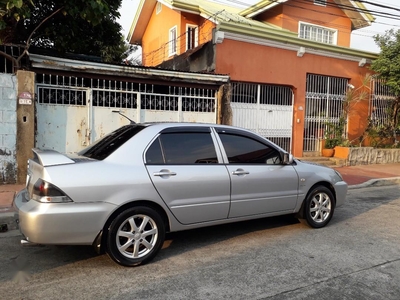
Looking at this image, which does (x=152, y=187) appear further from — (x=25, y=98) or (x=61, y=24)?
(x=61, y=24)

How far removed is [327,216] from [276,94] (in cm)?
784

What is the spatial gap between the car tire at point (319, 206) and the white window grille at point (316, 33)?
12299mm

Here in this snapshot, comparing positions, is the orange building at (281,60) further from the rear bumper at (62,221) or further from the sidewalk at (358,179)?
the rear bumper at (62,221)

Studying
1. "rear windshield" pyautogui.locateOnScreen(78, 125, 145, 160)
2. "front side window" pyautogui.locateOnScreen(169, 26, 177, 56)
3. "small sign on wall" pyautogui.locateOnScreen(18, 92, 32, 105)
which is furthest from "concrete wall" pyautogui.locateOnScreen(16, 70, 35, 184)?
"front side window" pyautogui.locateOnScreen(169, 26, 177, 56)

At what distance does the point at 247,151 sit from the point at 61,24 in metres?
7.16

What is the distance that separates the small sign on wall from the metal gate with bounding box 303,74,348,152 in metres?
9.56

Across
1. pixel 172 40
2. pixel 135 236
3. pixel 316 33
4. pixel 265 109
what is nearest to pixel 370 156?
pixel 265 109

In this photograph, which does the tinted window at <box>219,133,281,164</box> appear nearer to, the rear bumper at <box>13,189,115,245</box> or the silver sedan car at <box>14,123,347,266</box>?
the silver sedan car at <box>14,123,347,266</box>

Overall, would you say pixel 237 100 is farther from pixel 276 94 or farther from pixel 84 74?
pixel 84 74

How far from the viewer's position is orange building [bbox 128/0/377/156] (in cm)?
1146

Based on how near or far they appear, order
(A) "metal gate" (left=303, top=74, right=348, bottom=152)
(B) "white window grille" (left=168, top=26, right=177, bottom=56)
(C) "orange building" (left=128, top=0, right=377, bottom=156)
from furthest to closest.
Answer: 1. (B) "white window grille" (left=168, top=26, right=177, bottom=56)
2. (A) "metal gate" (left=303, top=74, right=348, bottom=152)
3. (C) "orange building" (left=128, top=0, right=377, bottom=156)

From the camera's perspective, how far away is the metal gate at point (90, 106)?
8.18m

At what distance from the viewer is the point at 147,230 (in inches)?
150

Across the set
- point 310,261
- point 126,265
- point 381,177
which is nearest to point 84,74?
point 126,265
